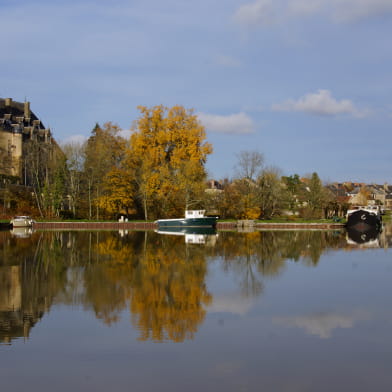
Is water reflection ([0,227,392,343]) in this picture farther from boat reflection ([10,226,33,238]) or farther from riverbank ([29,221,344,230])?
riverbank ([29,221,344,230])

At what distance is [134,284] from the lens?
16172mm

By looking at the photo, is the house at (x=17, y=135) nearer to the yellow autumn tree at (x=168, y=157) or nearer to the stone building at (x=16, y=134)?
the stone building at (x=16, y=134)

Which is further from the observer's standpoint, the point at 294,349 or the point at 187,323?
the point at 187,323

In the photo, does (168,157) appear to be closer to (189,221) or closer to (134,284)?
(189,221)

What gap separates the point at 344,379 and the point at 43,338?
17.8 ft

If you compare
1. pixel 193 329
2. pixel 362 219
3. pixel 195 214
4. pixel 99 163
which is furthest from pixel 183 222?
pixel 193 329

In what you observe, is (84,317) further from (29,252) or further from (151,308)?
(29,252)

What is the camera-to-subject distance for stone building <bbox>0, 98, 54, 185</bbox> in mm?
78125

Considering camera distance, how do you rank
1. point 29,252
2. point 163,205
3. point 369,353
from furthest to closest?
point 163,205, point 29,252, point 369,353

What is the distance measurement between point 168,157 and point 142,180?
433cm

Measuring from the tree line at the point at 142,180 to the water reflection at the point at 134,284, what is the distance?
34816 millimetres

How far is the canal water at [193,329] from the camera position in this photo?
312 inches

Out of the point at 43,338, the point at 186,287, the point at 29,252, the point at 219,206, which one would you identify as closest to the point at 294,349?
the point at 43,338

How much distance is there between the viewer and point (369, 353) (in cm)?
923
